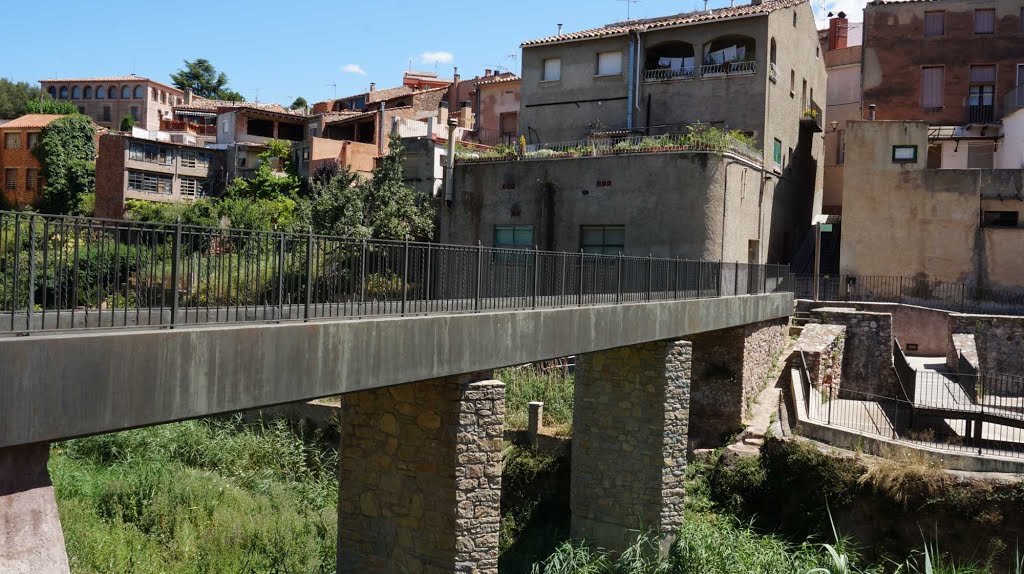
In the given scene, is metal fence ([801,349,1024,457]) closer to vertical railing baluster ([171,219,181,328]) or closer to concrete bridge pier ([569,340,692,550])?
concrete bridge pier ([569,340,692,550])

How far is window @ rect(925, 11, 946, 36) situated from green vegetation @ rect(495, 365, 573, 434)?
21.9m

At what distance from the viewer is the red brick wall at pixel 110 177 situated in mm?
41469

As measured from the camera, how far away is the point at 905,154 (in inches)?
1049

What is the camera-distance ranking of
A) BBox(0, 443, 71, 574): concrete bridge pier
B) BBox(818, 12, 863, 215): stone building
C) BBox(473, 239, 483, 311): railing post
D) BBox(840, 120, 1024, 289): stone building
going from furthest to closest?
BBox(818, 12, 863, 215): stone building → BBox(840, 120, 1024, 289): stone building → BBox(473, 239, 483, 311): railing post → BBox(0, 443, 71, 574): concrete bridge pier

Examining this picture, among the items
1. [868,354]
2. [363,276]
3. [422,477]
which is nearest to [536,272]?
[422,477]

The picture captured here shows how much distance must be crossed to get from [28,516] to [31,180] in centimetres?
4740

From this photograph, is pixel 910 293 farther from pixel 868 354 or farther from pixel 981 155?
pixel 981 155

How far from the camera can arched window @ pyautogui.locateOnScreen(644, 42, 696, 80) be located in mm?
28141

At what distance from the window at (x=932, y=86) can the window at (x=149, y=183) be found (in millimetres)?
36745

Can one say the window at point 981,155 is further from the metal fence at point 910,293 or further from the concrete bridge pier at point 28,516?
the concrete bridge pier at point 28,516

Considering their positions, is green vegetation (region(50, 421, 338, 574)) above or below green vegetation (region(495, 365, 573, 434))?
below

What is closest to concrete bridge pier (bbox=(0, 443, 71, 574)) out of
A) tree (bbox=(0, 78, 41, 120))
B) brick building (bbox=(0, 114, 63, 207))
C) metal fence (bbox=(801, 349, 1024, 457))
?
metal fence (bbox=(801, 349, 1024, 457))

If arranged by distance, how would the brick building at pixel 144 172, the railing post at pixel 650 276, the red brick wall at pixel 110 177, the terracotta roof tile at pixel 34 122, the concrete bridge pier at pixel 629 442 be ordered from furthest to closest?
the terracotta roof tile at pixel 34 122 → the brick building at pixel 144 172 → the red brick wall at pixel 110 177 → the concrete bridge pier at pixel 629 442 → the railing post at pixel 650 276

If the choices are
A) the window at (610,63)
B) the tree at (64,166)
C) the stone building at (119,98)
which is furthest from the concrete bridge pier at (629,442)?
the stone building at (119,98)
